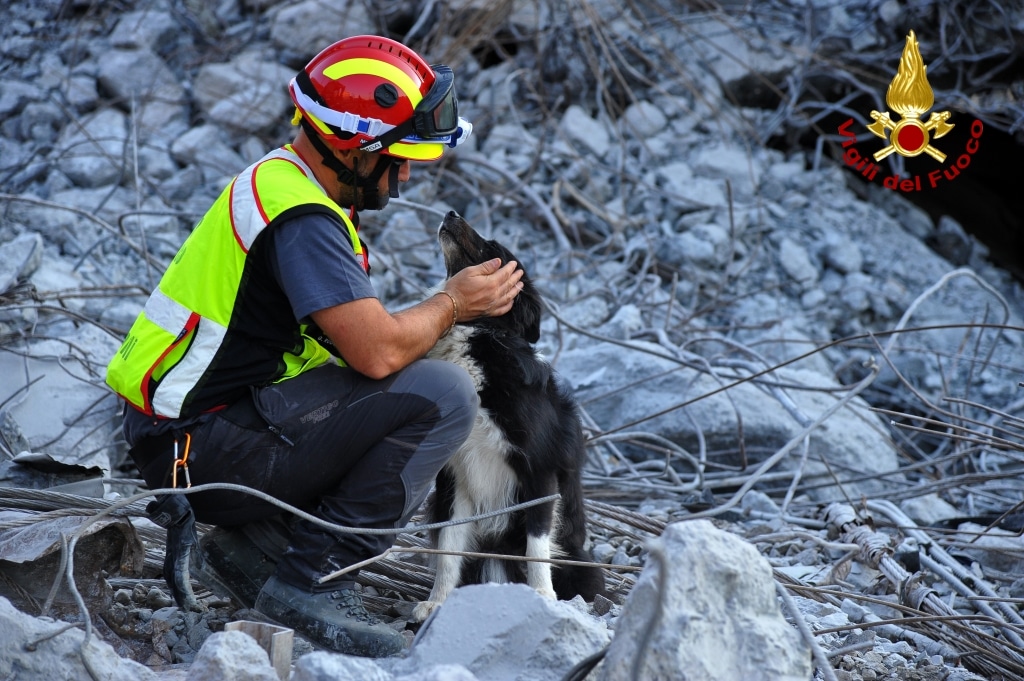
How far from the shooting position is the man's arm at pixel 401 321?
2.66 meters

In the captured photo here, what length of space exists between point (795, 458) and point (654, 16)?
490cm

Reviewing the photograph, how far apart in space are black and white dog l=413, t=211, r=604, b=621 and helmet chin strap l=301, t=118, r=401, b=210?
0.48 m

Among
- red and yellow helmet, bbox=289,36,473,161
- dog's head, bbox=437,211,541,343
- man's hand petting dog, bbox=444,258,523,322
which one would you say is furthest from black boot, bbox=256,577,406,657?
red and yellow helmet, bbox=289,36,473,161

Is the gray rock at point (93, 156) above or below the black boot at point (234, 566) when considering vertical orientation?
below

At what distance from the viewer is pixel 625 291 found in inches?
262

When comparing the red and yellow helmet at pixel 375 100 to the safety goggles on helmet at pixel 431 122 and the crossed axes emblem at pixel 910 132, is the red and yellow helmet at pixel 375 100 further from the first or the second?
the crossed axes emblem at pixel 910 132

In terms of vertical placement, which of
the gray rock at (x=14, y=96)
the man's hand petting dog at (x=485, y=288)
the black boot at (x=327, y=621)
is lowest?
the gray rock at (x=14, y=96)

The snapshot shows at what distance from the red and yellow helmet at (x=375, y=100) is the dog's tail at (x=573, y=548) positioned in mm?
1277

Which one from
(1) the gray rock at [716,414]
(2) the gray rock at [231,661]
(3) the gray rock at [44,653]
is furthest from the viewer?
(1) the gray rock at [716,414]

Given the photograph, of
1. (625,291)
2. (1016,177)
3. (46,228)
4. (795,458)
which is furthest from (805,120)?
(46,228)

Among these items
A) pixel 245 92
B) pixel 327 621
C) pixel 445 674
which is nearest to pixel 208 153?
pixel 245 92

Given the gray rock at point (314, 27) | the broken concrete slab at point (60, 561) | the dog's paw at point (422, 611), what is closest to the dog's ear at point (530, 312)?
the dog's paw at point (422, 611)

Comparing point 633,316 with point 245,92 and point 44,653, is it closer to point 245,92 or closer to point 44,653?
point 245,92

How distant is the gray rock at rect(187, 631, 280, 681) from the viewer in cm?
206
